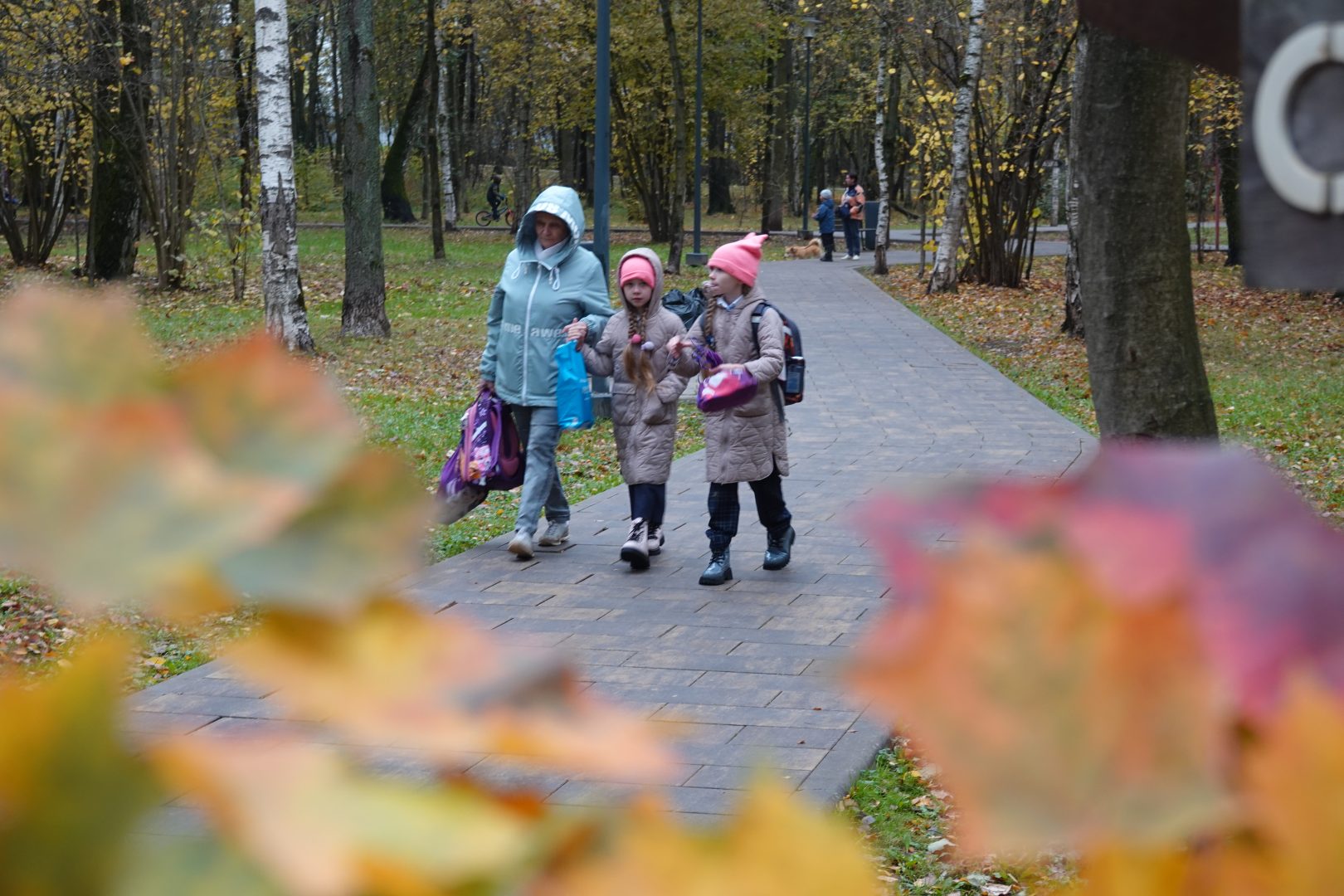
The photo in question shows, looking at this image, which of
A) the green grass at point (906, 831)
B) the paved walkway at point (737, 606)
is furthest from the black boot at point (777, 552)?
the green grass at point (906, 831)

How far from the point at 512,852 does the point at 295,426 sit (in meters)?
0.13

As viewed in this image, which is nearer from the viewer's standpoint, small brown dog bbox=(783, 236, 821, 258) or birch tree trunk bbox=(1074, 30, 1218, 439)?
birch tree trunk bbox=(1074, 30, 1218, 439)

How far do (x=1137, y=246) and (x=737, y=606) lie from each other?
9.93 feet

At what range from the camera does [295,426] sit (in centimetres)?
38

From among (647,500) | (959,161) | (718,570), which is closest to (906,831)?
(718,570)

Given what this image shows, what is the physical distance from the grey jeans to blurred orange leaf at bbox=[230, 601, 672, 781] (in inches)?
311

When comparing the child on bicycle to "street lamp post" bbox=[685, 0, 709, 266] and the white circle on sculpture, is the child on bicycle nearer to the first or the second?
"street lamp post" bbox=[685, 0, 709, 266]

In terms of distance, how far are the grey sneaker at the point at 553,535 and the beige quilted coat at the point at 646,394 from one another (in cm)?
69

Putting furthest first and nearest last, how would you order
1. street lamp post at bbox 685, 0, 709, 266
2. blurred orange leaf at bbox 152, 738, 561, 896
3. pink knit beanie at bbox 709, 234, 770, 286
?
street lamp post at bbox 685, 0, 709, 266 < pink knit beanie at bbox 709, 234, 770, 286 < blurred orange leaf at bbox 152, 738, 561, 896

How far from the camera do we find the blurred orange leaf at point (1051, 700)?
339 mm

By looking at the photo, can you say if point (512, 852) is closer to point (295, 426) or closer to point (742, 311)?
point (295, 426)

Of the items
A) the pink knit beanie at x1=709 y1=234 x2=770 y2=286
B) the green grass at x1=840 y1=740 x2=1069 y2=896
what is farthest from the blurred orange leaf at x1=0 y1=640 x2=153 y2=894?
the pink knit beanie at x1=709 y1=234 x2=770 y2=286

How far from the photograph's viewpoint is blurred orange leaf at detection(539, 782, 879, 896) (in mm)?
325

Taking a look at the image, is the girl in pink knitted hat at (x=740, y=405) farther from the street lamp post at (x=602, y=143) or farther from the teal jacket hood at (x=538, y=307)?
the street lamp post at (x=602, y=143)
